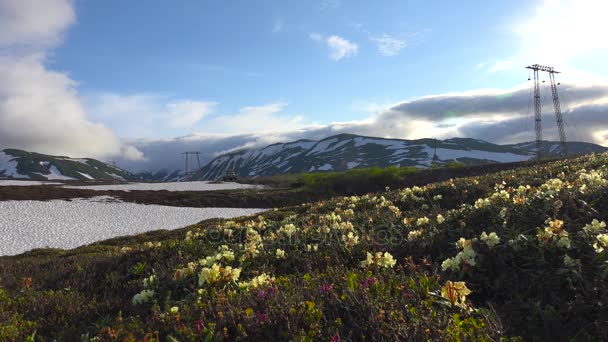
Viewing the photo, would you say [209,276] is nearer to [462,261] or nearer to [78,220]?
[462,261]

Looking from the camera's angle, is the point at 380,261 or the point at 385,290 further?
the point at 380,261

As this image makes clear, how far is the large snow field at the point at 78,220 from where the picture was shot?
28969mm

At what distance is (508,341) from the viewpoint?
2975 mm

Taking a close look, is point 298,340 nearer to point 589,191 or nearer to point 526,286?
point 526,286

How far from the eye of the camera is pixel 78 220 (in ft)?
124

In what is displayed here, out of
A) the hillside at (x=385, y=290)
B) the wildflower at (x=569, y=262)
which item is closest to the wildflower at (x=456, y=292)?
the hillside at (x=385, y=290)

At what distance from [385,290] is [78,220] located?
42.1m

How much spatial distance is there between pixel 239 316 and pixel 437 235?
3.73 meters

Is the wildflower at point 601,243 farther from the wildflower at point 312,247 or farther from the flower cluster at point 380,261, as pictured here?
the wildflower at point 312,247

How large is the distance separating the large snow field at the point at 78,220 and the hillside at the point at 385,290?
86.1 feet

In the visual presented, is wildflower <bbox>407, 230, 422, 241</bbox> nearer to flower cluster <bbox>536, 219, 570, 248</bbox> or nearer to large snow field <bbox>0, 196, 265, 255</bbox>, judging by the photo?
flower cluster <bbox>536, 219, 570, 248</bbox>

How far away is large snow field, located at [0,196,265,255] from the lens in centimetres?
2897

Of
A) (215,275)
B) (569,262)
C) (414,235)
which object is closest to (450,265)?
(569,262)

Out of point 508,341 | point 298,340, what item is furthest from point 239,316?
point 508,341
